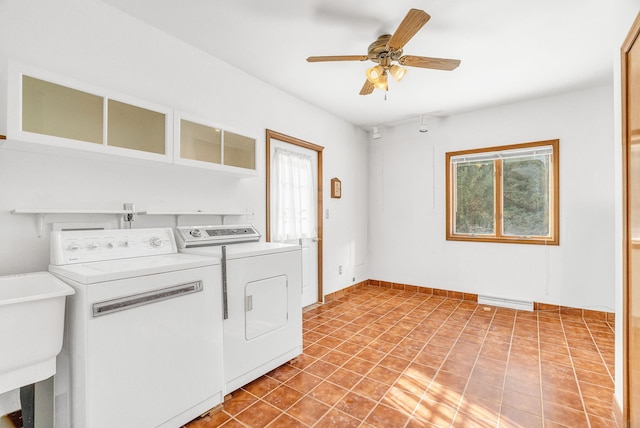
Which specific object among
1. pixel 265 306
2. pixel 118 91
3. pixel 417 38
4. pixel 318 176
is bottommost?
pixel 265 306

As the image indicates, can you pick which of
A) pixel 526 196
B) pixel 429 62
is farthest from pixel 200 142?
pixel 526 196

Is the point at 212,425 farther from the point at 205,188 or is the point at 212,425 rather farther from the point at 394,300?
the point at 394,300

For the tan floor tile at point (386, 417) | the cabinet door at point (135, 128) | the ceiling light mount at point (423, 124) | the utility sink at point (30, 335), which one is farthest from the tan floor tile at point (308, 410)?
the ceiling light mount at point (423, 124)

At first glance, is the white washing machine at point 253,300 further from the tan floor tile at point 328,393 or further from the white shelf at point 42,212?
the white shelf at point 42,212

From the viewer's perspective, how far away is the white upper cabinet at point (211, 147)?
2.17 m

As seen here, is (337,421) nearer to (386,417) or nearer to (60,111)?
(386,417)

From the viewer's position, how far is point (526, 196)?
3877mm

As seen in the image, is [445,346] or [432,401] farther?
[445,346]

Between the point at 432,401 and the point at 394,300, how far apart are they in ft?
7.51

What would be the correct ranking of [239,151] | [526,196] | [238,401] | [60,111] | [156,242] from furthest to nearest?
1. [526,196]
2. [239,151]
3. [156,242]
4. [238,401]
5. [60,111]

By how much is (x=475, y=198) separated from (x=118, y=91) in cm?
425

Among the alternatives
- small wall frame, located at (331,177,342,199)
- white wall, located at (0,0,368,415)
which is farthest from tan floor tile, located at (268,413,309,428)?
small wall frame, located at (331,177,342,199)

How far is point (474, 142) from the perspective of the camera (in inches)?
164

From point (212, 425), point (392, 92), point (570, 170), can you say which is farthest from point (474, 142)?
point (212, 425)
